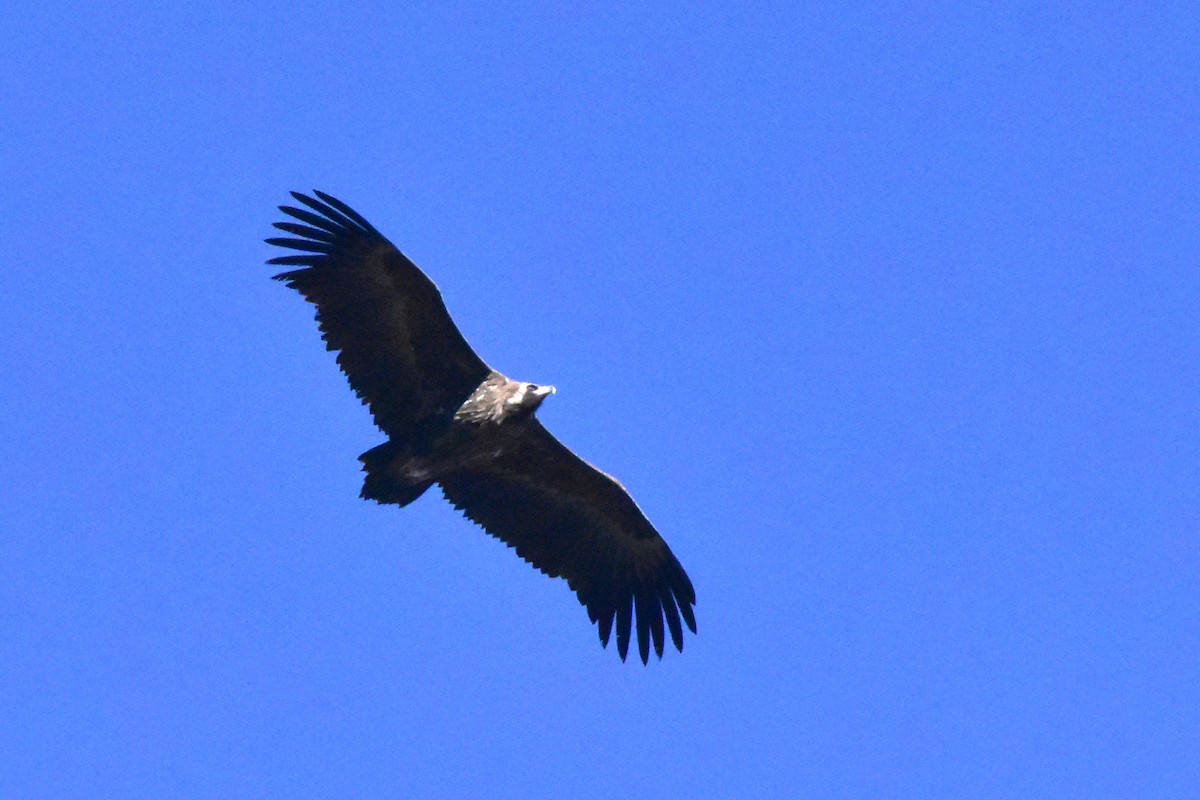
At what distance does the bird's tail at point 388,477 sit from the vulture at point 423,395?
12 millimetres

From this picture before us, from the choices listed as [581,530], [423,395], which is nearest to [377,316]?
[423,395]

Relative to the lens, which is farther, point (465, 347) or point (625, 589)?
point (625, 589)

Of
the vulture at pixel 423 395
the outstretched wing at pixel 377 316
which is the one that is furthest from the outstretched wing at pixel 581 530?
the outstretched wing at pixel 377 316

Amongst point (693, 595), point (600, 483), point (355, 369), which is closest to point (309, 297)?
point (355, 369)

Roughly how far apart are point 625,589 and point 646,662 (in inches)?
39.0

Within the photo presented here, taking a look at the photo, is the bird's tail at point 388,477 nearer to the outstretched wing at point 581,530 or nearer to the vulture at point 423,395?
the vulture at point 423,395

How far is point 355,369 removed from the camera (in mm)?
21219

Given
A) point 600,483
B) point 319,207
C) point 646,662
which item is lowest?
point 646,662

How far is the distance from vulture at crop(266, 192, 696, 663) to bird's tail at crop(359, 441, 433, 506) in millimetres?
12

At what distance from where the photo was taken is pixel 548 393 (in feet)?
69.7

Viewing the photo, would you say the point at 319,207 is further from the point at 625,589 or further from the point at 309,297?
the point at 625,589

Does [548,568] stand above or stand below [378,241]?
below

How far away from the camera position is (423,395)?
21469 millimetres

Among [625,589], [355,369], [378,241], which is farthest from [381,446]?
[625,589]
